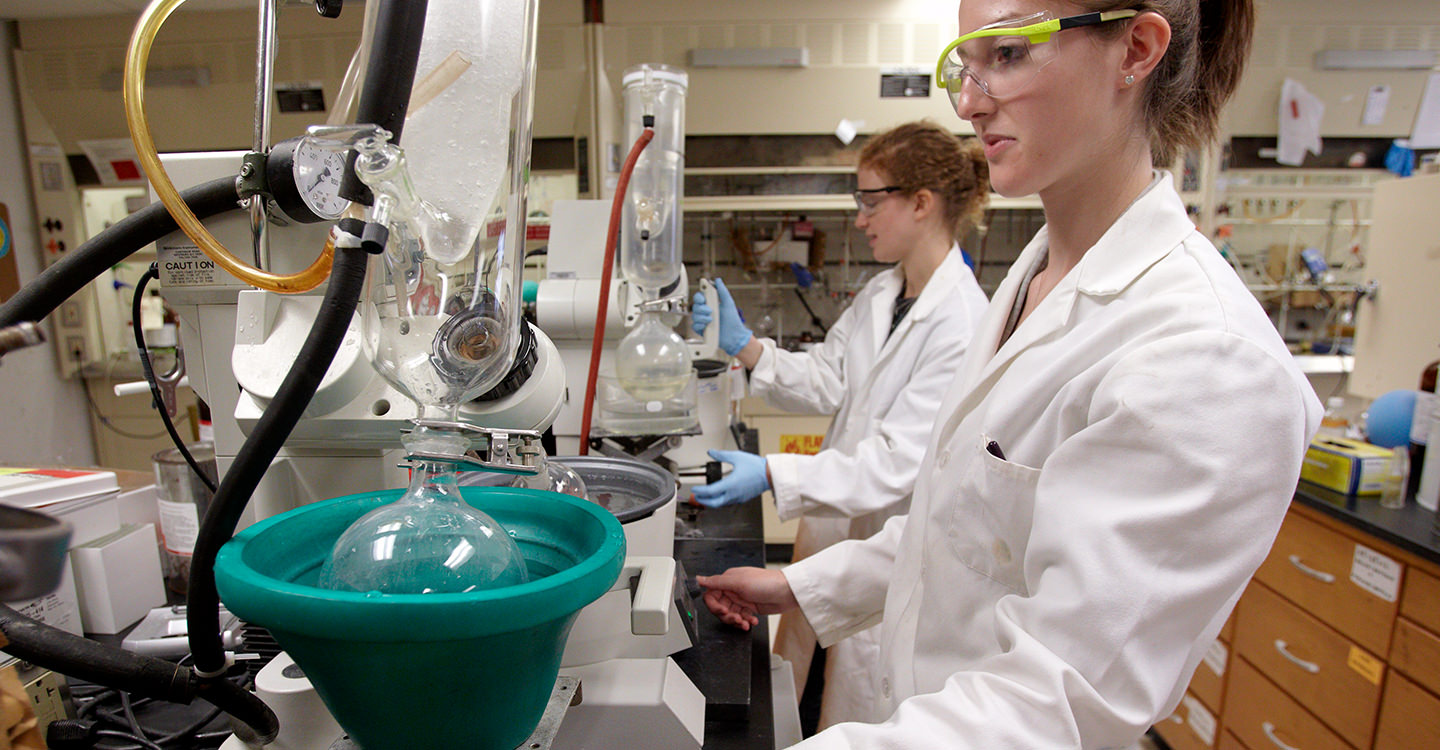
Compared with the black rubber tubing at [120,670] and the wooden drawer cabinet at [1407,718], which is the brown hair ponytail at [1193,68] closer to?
the black rubber tubing at [120,670]

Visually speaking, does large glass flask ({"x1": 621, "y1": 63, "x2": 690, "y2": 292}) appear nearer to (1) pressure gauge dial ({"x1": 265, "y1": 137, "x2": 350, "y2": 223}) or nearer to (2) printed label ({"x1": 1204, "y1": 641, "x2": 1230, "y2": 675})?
(1) pressure gauge dial ({"x1": 265, "y1": 137, "x2": 350, "y2": 223})

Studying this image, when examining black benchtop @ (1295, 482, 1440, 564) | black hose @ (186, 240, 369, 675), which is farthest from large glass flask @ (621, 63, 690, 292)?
black benchtop @ (1295, 482, 1440, 564)

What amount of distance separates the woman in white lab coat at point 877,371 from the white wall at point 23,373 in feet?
10.8

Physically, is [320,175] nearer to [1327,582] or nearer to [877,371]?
[877,371]

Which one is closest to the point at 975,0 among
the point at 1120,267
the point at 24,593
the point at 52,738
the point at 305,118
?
the point at 1120,267

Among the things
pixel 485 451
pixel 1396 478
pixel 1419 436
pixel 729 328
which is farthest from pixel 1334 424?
Result: pixel 485 451

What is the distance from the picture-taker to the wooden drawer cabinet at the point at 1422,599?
1.40 meters

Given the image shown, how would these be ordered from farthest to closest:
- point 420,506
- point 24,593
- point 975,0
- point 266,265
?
point 975,0 → point 266,265 → point 420,506 → point 24,593

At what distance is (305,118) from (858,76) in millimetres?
2521

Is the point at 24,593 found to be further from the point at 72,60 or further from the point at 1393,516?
the point at 72,60

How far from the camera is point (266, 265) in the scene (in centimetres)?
69

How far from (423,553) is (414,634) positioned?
2.7 inches

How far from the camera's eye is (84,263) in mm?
587

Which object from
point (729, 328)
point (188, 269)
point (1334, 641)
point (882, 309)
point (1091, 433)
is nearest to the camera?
point (1091, 433)
